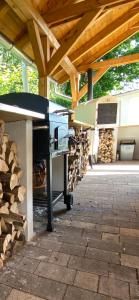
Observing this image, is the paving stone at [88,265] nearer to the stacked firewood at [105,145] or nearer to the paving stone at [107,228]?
the paving stone at [107,228]

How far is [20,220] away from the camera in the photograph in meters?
1.56

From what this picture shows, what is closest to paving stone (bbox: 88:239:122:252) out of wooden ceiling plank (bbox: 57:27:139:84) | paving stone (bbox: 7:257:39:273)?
paving stone (bbox: 7:257:39:273)

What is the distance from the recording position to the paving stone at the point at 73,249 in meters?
1.54

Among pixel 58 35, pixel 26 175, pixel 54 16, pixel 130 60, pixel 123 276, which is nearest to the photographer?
pixel 123 276

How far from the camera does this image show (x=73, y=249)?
62.8 inches

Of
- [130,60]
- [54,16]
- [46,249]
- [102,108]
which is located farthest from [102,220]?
[130,60]

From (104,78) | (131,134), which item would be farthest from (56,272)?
(104,78)

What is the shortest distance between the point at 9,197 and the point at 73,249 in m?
0.63

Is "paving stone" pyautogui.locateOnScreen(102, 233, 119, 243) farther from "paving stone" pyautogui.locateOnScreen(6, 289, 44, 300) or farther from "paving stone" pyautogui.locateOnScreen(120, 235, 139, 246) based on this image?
"paving stone" pyautogui.locateOnScreen(6, 289, 44, 300)

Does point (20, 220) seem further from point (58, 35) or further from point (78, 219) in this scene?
point (58, 35)

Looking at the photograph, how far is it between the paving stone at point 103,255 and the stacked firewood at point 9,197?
0.54 m

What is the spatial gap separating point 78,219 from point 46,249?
2.05 feet

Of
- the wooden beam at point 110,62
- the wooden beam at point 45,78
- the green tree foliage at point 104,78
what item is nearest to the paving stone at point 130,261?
the wooden beam at point 45,78

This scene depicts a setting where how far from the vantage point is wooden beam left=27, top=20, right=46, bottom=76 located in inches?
126
